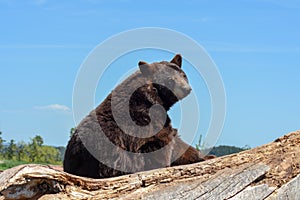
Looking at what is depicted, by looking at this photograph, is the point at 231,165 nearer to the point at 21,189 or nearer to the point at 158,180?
the point at 158,180

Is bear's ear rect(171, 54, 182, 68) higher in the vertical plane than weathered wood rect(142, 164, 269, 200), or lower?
higher

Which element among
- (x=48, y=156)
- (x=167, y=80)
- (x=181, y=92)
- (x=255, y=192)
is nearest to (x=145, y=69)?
(x=167, y=80)

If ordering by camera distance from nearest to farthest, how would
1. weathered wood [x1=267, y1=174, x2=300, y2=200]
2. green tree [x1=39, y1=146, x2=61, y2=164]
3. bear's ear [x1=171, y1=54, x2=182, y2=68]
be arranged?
weathered wood [x1=267, y1=174, x2=300, y2=200] → bear's ear [x1=171, y1=54, x2=182, y2=68] → green tree [x1=39, y1=146, x2=61, y2=164]

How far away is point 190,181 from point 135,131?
6.70 ft

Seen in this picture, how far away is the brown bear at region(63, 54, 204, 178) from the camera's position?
697 centimetres

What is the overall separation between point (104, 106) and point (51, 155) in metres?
20.1

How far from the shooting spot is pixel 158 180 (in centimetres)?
534

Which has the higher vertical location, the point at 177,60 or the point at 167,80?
the point at 177,60

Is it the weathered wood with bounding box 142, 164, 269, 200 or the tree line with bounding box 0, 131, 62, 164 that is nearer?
the weathered wood with bounding box 142, 164, 269, 200

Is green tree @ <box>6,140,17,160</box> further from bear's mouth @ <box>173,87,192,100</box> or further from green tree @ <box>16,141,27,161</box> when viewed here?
bear's mouth @ <box>173,87,192,100</box>

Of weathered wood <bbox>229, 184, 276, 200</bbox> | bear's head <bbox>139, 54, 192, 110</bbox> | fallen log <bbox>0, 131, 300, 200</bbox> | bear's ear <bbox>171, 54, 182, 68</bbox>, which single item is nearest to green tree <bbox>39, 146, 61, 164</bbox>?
bear's ear <bbox>171, 54, 182, 68</bbox>

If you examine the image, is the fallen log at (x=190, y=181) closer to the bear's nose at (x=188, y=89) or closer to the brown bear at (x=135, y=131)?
the brown bear at (x=135, y=131)

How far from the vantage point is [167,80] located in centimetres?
797

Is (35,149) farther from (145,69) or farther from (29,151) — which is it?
(145,69)
